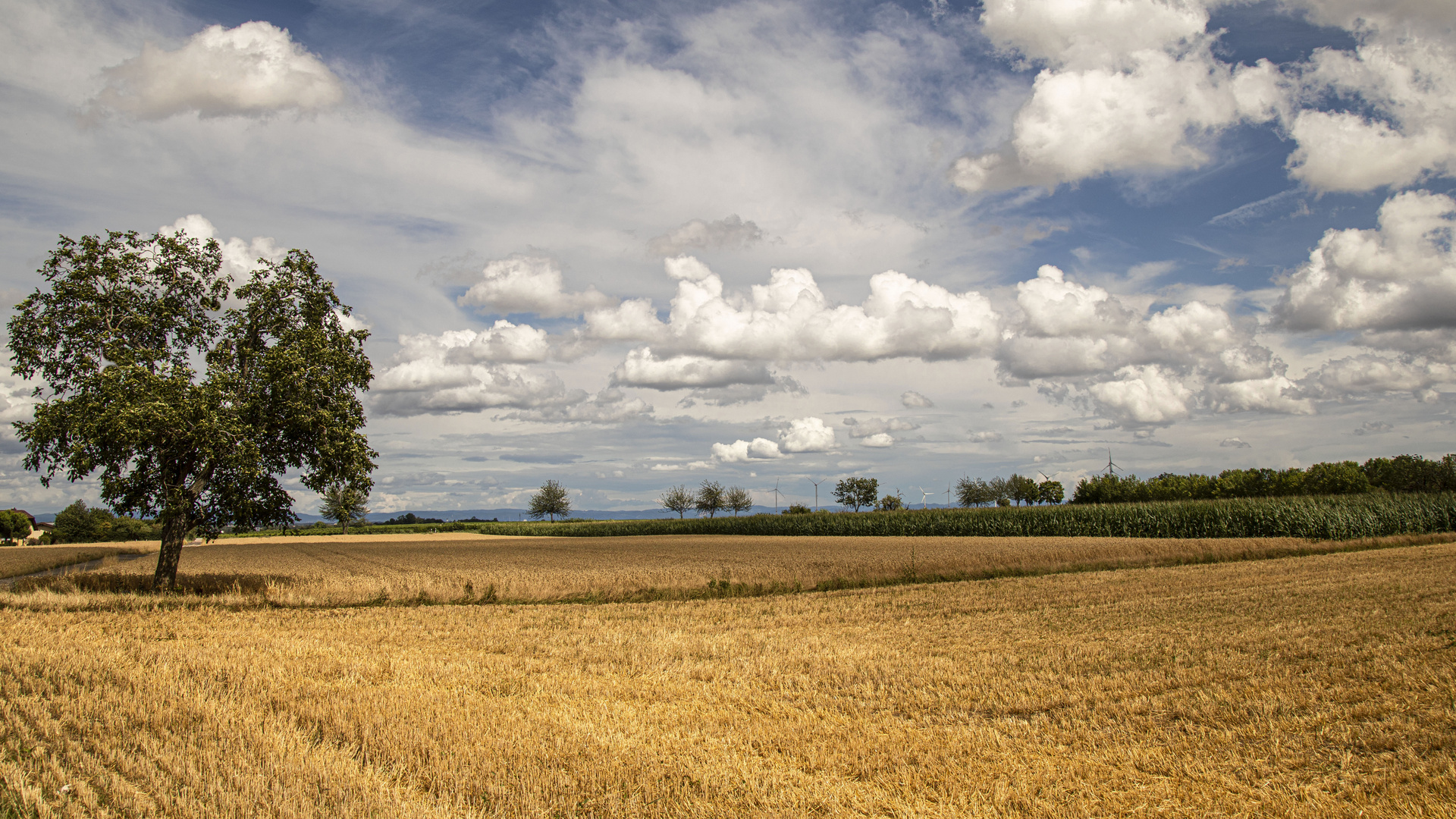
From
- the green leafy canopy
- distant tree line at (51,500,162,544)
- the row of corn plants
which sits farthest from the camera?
distant tree line at (51,500,162,544)

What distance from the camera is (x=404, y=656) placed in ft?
51.4

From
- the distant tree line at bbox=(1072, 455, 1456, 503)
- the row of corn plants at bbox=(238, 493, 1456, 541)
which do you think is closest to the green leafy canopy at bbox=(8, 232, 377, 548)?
the row of corn plants at bbox=(238, 493, 1456, 541)

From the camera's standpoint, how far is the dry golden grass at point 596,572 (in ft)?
93.2

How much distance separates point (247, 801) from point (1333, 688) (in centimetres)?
1490

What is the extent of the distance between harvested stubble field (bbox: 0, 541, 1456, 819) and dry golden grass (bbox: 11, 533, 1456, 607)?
832 cm

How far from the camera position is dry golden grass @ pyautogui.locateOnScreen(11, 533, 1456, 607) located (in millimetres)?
28406

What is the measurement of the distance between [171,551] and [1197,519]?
234 feet

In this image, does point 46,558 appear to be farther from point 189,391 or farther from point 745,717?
point 745,717

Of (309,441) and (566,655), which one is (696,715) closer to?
(566,655)

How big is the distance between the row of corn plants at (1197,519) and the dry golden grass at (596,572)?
916cm

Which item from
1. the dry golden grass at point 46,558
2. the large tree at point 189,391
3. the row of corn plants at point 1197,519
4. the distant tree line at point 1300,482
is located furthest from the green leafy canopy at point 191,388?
the distant tree line at point 1300,482

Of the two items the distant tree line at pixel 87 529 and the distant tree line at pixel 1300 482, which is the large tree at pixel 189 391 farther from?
the distant tree line at pixel 1300 482

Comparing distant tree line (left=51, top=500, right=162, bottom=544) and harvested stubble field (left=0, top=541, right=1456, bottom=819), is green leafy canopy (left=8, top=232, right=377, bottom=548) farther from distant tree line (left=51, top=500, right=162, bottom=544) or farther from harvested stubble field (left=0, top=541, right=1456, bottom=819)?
distant tree line (left=51, top=500, right=162, bottom=544)

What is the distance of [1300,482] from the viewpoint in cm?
15775
